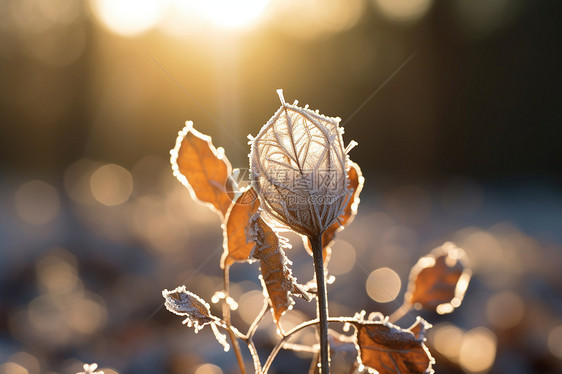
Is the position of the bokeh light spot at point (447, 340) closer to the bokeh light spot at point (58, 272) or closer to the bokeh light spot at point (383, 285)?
the bokeh light spot at point (383, 285)

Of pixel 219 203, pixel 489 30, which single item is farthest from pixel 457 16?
pixel 219 203

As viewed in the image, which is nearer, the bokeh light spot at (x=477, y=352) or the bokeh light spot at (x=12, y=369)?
the bokeh light spot at (x=12, y=369)

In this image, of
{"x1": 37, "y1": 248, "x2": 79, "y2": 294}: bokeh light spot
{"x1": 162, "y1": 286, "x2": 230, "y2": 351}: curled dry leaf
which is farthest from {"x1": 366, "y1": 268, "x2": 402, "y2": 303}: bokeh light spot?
{"x1": 162, "y1": 286, "x2": 230, "y2": 351}: curled dry leaf

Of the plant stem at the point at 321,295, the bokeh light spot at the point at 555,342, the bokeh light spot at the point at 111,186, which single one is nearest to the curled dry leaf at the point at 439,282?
the plant stem at the point at 321,295

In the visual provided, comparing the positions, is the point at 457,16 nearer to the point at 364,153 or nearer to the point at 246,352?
the point at 364,153

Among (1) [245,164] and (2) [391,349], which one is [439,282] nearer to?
(2) [391,349]

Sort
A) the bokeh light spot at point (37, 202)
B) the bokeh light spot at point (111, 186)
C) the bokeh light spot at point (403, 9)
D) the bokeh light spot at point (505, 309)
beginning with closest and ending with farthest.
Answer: the bokeh light spot at point (505, 309), the bokeh light spot at point (37, 202), the bokeh light spot at point (111, 186), the bokeh light spot at point (403, 9)
